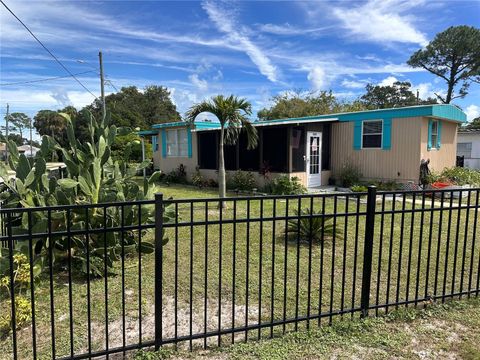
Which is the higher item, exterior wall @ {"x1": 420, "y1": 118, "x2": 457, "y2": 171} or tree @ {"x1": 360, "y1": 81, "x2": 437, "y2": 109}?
tree @ {"x1": 360, "y1": 81, "x2": 437, "y2": 109}

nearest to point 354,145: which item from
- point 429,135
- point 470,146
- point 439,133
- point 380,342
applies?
point 429,135

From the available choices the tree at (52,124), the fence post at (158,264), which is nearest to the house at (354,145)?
the fence post at (158,264)

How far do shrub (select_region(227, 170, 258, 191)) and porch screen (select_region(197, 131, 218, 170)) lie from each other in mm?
1921

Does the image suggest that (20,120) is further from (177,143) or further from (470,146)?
(470,146)

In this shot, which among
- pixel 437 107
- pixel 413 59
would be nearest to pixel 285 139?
pixel 437 107

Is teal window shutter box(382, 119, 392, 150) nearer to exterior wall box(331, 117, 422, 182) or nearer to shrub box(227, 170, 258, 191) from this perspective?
exterior wall box(331, 117, 422, 182)

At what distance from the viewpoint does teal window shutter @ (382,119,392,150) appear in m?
12.2

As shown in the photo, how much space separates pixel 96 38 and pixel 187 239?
16.1 metres

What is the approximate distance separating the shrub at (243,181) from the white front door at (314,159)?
6.93 ft

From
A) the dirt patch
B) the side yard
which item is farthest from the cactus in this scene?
the side yard

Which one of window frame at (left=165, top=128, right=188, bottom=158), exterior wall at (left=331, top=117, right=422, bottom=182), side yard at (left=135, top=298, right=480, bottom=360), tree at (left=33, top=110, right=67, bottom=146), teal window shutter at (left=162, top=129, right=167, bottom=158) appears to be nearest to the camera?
side yard at (left=135, top=298, right=480, bottom=360)

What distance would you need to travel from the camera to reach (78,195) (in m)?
4.65

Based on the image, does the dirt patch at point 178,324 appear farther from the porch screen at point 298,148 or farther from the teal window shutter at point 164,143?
the teal window shutter at point 164,143

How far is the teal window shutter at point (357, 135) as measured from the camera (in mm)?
12914
